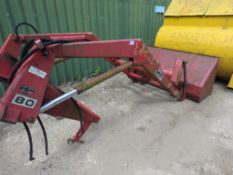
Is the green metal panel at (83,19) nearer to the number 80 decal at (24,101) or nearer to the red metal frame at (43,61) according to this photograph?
the red metal frame at (43,61)

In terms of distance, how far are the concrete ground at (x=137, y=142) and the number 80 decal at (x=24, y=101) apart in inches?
29.2

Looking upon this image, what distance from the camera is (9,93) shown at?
1.07 meters

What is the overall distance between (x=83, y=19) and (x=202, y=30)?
2.21 metres

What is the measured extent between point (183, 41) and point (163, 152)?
92.5 inches

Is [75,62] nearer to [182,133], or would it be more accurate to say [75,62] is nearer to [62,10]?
[62,10]

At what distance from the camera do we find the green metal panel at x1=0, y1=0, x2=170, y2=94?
2.51m

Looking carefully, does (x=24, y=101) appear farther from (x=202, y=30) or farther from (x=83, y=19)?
(x=202, y=30)

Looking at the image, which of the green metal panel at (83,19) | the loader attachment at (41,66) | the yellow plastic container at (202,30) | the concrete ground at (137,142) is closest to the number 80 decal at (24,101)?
the loader attachment at (41,66)

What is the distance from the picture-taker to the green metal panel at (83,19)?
99.0 inches

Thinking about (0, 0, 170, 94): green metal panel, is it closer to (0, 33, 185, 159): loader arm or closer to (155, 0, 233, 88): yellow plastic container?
(155, 0, 233, 88): yellow plastic container

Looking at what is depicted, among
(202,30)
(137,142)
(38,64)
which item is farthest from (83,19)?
(137,142)

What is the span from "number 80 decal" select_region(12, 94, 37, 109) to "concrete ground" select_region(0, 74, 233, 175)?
0.74m

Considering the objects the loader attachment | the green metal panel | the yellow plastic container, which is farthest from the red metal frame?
the yellow plastic container

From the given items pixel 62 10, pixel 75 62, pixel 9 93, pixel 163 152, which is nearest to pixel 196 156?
pixel 163 152
